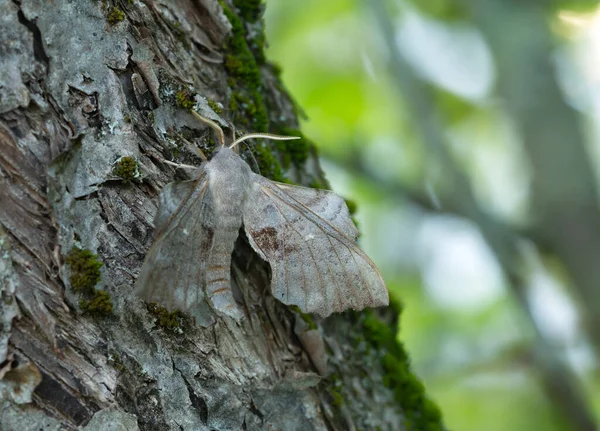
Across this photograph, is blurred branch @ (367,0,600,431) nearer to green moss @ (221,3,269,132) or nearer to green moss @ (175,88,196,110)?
green moss @ (221,3,269,132)

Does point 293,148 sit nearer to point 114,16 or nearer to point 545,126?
point 114,16

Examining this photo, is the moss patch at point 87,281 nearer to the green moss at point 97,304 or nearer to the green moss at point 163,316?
the green moss at point 97,304

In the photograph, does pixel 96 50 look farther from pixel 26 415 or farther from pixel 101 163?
pixel 26 415

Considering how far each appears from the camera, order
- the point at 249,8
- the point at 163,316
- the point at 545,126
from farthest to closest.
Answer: the point at 545,126
the point at 249,8
the point at 163,316

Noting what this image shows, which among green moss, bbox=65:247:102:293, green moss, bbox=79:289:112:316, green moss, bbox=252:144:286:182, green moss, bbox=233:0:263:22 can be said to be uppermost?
green moss, bbox=233:0:263:22

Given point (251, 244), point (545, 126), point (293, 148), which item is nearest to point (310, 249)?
point (251, 244)

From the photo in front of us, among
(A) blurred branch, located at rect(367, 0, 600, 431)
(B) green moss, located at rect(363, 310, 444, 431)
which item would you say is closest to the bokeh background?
(A) blurred branch, located at rect(367, 0, 600, 431)
